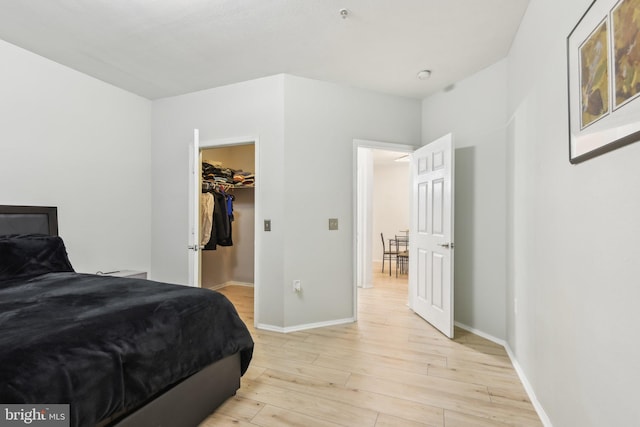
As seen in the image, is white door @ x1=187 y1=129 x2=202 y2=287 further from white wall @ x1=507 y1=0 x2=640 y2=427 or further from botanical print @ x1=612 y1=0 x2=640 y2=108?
botanical print @ x1=612 y1=0 x2=640 y2=108

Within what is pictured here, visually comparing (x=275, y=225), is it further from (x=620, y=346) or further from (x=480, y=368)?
(x=620, y=346)

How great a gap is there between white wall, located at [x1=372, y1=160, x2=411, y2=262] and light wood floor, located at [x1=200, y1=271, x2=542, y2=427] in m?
5.03

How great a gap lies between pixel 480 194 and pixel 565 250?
1678 mm

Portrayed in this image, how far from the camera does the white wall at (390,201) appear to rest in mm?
8289

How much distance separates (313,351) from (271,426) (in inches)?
41.3

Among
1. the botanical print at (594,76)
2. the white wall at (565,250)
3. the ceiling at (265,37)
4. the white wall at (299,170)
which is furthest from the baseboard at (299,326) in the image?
the botanical print at (594,76)

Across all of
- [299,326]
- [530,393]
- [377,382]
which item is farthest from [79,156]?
[530,393]

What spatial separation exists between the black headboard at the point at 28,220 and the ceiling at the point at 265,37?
4.70 ft

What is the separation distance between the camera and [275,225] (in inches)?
133

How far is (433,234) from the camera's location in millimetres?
3422

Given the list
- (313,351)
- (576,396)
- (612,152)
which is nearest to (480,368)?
(576,396)

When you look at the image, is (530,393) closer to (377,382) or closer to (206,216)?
(377,382)

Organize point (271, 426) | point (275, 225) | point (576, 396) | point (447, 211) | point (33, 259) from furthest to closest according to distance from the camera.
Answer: point (275, 225), point (447, 211), point (33, 259), point (271, 426), point (576, 396)

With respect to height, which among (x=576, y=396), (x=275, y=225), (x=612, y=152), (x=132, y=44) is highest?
(x=132, y=44)
